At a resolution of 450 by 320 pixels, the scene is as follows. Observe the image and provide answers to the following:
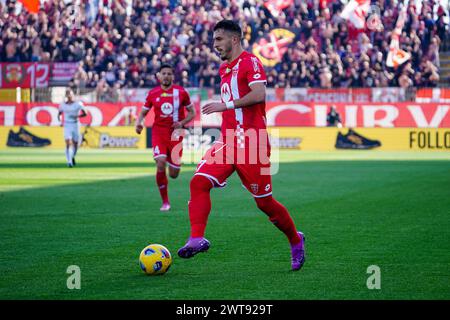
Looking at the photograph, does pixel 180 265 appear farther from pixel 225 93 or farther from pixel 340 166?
pixel 340 166

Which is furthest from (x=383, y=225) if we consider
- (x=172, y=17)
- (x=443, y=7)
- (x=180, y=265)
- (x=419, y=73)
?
(x=172, y=17)

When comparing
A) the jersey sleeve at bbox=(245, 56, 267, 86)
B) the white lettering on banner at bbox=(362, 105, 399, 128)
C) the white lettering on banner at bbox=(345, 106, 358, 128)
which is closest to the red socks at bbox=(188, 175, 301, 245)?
the jersey sleeve at bbox=(245, 56, 267, 86)

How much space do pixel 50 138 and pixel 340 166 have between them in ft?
59.7

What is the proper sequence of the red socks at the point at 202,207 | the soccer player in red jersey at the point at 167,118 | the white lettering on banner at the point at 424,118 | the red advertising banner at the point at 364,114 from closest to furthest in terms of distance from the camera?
1. the red socks at the point at 202,207
2. the soccer player in red jersey at the point at 167,118
3. the white lettering on banner at the point at 424,118
4. the red advertising banner at the point at 364,114

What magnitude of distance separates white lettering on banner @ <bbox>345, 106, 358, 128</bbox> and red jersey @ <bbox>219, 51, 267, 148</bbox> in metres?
→ 30.8

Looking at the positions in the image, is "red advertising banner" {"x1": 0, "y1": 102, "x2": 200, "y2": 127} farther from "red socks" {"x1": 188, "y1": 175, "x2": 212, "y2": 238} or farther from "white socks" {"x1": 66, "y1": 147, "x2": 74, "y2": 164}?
"red socks" {"x1": 188, "y1": 175, "x2": 212, "y2": 238}

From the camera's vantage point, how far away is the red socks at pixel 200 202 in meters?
8.56

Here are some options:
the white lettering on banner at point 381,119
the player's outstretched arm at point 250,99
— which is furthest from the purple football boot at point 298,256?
the white lettering on banner at point 381,119

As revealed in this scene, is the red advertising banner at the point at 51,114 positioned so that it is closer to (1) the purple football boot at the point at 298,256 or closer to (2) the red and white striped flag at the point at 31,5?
(2) the red and white striped flag at the point at 31,5

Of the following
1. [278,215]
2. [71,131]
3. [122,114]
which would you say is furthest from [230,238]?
[122,114]

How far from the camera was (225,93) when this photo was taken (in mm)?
8867

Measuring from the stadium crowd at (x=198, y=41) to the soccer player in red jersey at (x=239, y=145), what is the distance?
30.0 meters

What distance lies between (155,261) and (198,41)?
3459 cm

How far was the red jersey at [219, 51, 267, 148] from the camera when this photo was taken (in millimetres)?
8734
